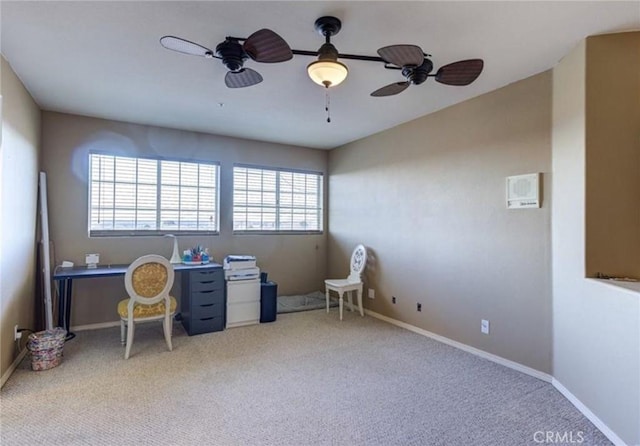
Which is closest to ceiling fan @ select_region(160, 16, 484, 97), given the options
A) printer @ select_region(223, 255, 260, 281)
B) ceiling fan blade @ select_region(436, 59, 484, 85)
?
ceiling fan blade @ select_region(436, 59, 484, 85)

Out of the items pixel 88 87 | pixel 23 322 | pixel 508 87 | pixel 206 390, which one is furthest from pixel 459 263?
pixel 23 322

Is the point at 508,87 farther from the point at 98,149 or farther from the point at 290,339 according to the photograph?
the point at 98,149

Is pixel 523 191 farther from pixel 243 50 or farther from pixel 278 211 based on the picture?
pixel 278 211

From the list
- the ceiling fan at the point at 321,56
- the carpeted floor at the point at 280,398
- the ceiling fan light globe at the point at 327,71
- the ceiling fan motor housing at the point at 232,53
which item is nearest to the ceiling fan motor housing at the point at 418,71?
the ceiling fan at the point at 321,56

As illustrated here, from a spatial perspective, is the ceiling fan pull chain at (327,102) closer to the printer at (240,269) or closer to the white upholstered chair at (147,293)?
the printer at (240,269)

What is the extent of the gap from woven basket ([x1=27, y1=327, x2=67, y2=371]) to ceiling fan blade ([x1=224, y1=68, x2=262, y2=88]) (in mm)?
2803

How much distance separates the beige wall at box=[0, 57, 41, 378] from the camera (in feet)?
9.03

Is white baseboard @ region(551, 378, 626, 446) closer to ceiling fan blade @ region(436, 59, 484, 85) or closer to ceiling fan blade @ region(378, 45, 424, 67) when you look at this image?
ceiling fan blade @ region(436, 59, 484, 85)

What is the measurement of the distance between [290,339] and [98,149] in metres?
3.42

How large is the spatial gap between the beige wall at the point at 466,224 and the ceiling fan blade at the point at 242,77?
170 centimetres

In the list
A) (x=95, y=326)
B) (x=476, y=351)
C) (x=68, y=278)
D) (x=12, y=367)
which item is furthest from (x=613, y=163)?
(x=95, y=326)

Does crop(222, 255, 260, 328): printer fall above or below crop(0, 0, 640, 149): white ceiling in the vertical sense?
below

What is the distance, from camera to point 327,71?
6.99 ft

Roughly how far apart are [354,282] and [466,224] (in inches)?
70.8
